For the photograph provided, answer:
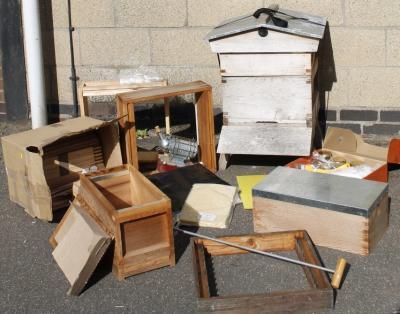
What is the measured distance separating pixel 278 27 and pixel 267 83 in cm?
45

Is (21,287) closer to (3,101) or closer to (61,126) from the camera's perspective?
(61,126)

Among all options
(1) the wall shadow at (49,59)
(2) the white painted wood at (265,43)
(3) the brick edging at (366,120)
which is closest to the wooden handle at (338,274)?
(2) the white painted wood at (265,43)

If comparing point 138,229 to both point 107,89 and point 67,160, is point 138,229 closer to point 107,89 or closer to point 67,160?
point 67,160

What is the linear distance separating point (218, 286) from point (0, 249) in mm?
1515

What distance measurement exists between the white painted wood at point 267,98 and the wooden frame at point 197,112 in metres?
0.19

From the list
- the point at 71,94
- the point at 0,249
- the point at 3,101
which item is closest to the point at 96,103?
the point at 71,94

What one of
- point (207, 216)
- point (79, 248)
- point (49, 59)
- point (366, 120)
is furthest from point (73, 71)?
point (79, 248)

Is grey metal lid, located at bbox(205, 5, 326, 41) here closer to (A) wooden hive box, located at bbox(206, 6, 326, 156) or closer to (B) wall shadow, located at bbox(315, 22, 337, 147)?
(A) wooden hive box, located at bbox(206, 6, 326, 156)

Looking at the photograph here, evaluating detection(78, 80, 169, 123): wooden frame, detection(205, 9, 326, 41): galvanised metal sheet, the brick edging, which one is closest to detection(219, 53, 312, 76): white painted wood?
detection(205, 9, 326, 41): galvanised metal sheet

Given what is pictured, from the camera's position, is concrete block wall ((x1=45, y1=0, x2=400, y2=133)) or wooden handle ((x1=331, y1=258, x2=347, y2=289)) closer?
wooden handle ((x1=331, y1=258, x2=347, y2=289))

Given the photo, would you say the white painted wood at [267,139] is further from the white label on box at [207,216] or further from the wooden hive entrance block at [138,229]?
the wooden hive entrance block at [138,229]

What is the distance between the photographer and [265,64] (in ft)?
17.0

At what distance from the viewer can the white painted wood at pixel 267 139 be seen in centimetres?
520

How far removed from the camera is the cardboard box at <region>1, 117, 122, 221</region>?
15.1ft
